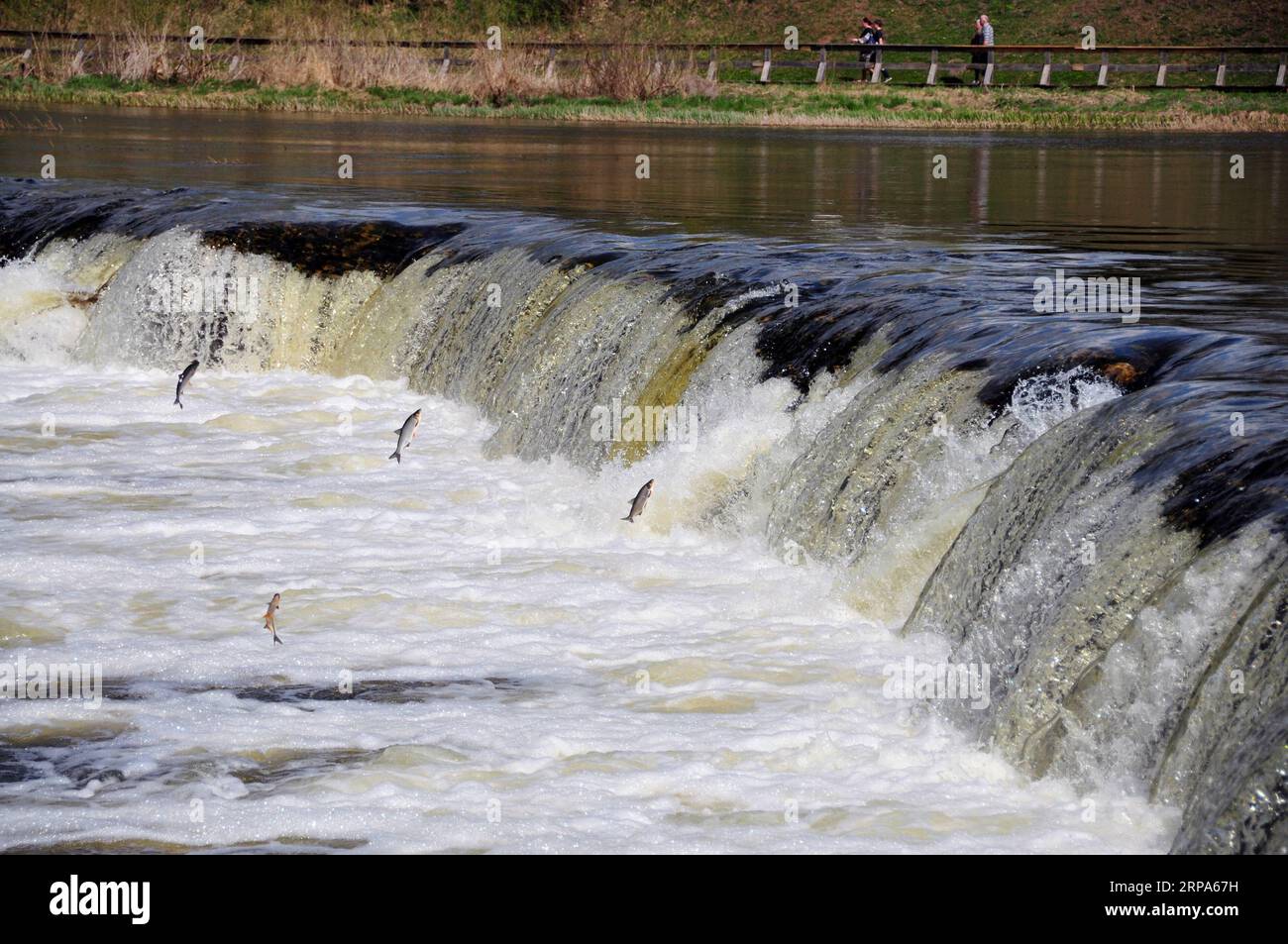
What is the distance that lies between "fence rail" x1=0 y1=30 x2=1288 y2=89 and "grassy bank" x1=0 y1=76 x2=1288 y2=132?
130cm

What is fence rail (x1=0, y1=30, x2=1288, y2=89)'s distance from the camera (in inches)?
1446

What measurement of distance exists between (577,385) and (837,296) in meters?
1.82

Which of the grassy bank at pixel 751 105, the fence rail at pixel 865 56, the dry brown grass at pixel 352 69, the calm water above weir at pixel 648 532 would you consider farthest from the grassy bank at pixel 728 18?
the calm water above weir at pixel 648 532

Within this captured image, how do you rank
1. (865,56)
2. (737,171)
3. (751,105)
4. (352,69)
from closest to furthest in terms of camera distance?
(737,171) → (352,69) → (751,105) → (865,56)

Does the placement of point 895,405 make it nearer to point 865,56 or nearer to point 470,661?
point 470,661

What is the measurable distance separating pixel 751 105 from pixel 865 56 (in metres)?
6.67

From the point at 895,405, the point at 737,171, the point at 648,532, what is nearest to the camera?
the point at 895,405

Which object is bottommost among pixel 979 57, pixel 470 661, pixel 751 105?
pixel 470 661

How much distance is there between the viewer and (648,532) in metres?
9.08

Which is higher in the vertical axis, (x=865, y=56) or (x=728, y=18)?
(x=728, y=18)

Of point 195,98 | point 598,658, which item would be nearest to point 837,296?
point 598,658

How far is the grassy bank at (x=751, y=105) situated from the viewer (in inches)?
1299

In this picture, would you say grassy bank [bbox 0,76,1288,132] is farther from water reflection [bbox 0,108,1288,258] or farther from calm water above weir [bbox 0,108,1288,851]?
calm water above weir [bbox 0,108,1288,851]

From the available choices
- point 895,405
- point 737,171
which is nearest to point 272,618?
point 895,405
